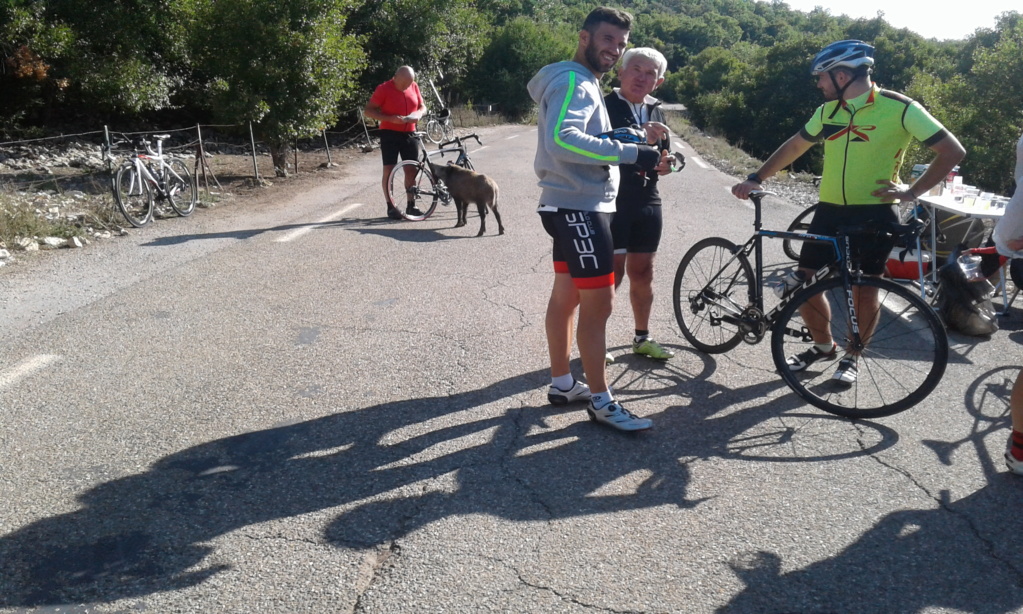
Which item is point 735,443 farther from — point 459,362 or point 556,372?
point 459,362

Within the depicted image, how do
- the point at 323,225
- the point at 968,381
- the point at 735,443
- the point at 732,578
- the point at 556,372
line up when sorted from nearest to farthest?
the point at 732,578 < the point at 735,443 < the point at 556,372 < the point at 968,381 < the point at 323,225

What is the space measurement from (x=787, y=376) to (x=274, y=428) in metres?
2.71

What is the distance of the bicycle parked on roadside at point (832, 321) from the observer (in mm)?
4129

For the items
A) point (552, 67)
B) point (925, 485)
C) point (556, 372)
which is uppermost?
point (552, 67)

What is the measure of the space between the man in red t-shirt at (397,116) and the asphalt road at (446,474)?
164 inches

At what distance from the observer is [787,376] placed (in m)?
4.34

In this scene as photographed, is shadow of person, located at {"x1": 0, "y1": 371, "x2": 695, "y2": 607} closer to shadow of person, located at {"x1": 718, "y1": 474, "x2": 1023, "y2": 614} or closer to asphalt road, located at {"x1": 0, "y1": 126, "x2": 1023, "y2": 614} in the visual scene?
asphalt road, located at {"x1": 0, "y1": 126, "x2": 1023, "y2": 614}

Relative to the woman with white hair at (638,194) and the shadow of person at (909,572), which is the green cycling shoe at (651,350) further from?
the shadow of person at (909,572)

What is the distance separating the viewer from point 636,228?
15.7 ft

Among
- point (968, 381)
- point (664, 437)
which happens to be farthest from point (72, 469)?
point (968, 381)

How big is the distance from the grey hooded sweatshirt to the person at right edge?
1.54 meters

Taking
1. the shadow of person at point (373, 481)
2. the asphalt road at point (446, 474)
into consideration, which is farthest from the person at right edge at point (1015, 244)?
the shadow of person at point (373, 481)

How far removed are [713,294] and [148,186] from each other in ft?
25.0

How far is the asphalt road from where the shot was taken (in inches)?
110
